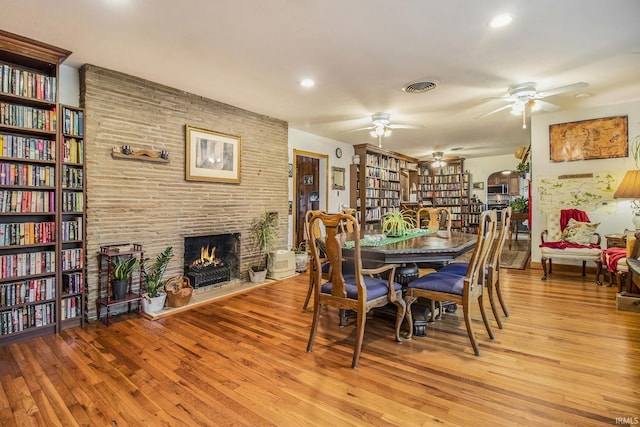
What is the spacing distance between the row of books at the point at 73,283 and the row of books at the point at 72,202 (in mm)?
601

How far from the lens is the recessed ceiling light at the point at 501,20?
91.0 inches

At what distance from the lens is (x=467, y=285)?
229 centimetres

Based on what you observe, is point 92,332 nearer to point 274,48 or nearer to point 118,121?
point 118,121

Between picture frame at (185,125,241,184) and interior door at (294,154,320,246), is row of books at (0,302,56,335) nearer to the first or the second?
picture frame at (185,125,241,184)

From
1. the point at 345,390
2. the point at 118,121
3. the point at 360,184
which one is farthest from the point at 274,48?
the point at 360,184

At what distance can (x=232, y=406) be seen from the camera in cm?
173

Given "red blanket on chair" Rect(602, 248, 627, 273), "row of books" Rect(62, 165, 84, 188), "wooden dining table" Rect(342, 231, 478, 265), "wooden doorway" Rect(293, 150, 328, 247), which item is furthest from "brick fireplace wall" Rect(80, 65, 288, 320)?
"red blanket on chair" Rect(602, 248, 627, 273)

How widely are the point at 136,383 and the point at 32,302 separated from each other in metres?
1.51

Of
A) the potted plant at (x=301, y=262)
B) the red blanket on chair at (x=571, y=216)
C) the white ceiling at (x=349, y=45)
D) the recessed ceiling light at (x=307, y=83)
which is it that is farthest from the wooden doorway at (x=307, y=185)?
the red blanket on chair at (x=571, y=216)

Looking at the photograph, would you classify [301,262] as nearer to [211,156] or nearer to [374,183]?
[211,156]

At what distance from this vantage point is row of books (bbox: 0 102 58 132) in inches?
103

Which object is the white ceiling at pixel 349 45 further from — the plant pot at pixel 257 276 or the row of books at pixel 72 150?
the plant pot at pixel 257 276

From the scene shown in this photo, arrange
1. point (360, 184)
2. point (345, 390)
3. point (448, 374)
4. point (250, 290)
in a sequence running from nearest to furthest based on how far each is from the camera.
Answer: point (345, 390)
point (448, 374)
point (250, 290)
point (360, 184)

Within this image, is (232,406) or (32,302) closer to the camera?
(232,406)
